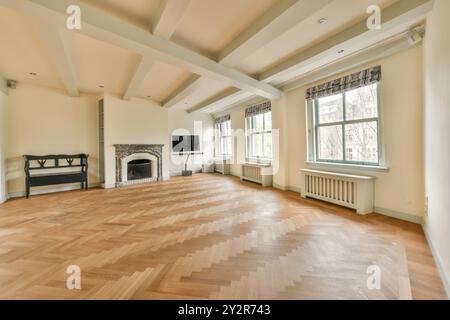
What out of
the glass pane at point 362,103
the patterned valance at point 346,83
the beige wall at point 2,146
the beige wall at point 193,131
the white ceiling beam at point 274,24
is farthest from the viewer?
the beige wall at point 193,131

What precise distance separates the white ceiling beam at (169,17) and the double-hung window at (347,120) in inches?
118

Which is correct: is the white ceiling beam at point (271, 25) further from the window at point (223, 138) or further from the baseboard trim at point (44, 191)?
the baseboard trim at point (44, 191)

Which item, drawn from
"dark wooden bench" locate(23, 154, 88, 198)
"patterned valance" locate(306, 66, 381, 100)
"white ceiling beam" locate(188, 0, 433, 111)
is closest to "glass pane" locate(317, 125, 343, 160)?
"patterned valance" locate(306, 66, 381, 100)

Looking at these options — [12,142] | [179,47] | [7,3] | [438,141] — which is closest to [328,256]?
[438,141]

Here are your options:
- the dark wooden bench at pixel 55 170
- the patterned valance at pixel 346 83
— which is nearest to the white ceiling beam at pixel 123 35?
the patterned valance at pixel 346 83

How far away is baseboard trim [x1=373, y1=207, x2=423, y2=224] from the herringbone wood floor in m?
0.17

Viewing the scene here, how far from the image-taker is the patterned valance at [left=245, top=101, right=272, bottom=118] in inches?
227

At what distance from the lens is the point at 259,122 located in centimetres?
639

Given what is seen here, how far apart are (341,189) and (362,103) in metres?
1.58

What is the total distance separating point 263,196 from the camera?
4.52 m

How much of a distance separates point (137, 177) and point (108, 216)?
136 inches

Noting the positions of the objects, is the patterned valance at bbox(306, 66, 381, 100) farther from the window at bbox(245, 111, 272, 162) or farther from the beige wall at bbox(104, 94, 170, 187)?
the beige wall at bbox(104, 94, 170, 187)

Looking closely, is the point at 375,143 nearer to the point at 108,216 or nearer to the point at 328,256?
the point at 328,256

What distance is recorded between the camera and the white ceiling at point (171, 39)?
237 centimetres
